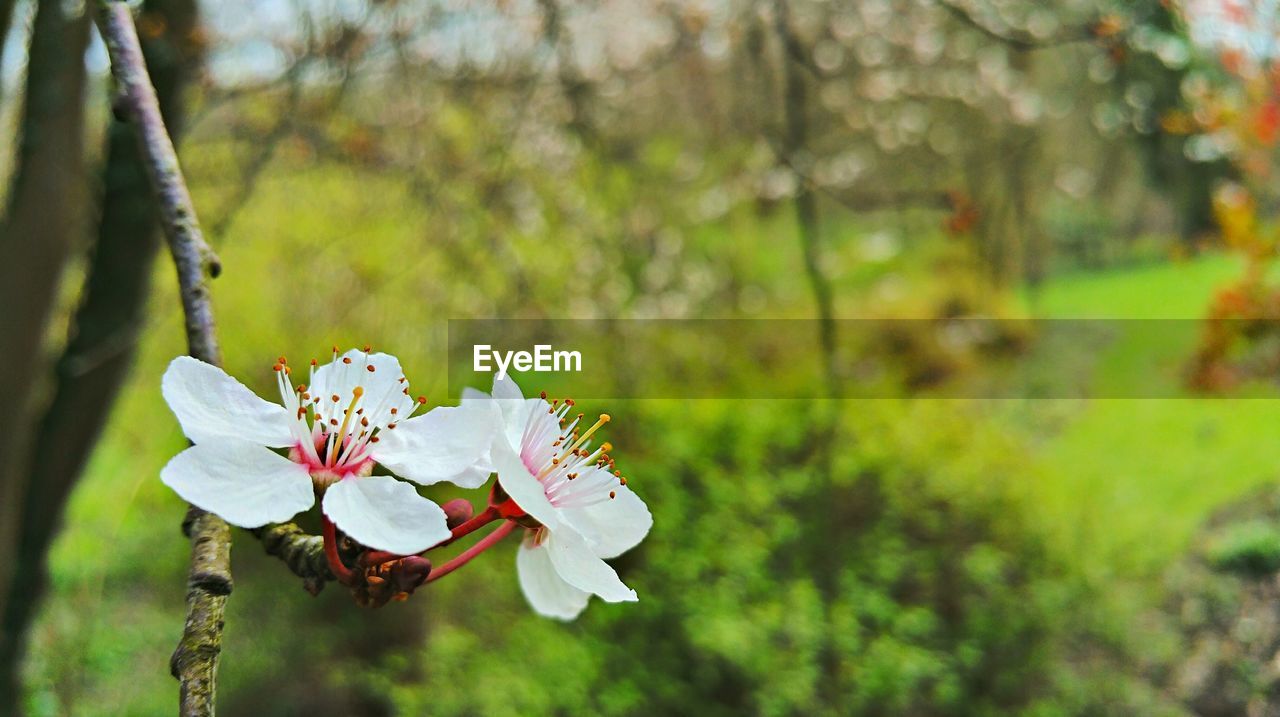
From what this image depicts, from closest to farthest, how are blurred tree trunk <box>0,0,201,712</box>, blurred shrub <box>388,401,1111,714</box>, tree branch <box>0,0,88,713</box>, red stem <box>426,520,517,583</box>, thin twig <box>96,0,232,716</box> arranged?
thin twig <box>96,0,232,716</box>
red stem <box>426,520,517,583</box>
tree branch <box>0,0,88,713</box>
blurred tree trunk <box>0,0,201,712</box>
blurred shrub <box>388,401,1111,714</box>

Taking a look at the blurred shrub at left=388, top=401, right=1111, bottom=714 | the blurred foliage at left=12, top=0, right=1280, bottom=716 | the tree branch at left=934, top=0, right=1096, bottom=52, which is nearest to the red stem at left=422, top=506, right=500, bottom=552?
the tree branch at left=934, top=0, right=1096, bottom=52

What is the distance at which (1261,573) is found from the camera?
2914mm

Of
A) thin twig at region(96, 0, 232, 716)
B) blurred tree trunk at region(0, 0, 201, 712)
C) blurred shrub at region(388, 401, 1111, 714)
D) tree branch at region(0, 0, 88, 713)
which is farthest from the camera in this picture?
blurred shrub at region(388, 401, 1111, 714)

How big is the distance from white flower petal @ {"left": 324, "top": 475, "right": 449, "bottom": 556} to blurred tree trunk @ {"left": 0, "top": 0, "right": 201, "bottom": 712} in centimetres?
160

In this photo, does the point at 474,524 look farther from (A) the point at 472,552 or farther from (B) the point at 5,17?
(B) the point at 5,17

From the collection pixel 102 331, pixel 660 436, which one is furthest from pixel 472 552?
pixel 660 436

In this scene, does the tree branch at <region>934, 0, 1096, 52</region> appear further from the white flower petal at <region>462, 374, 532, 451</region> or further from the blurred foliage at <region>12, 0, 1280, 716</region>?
the white flower petal at <region>462, 374, 532, 451</region>

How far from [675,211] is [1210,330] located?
8.79 feet

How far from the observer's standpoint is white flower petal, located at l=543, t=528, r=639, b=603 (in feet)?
1.47

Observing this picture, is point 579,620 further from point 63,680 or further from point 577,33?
point 577,33

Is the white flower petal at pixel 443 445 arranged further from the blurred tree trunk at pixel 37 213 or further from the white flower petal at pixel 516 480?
the blurred tree trunk at pixel 37 213

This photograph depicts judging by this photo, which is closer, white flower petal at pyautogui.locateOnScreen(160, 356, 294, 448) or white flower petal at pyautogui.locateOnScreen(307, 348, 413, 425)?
white flower petal at pyautogui.locateOnScreen(160, 356, 294, 448)

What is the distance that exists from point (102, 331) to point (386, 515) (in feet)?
6.46

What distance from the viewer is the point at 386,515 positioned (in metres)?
0.41
